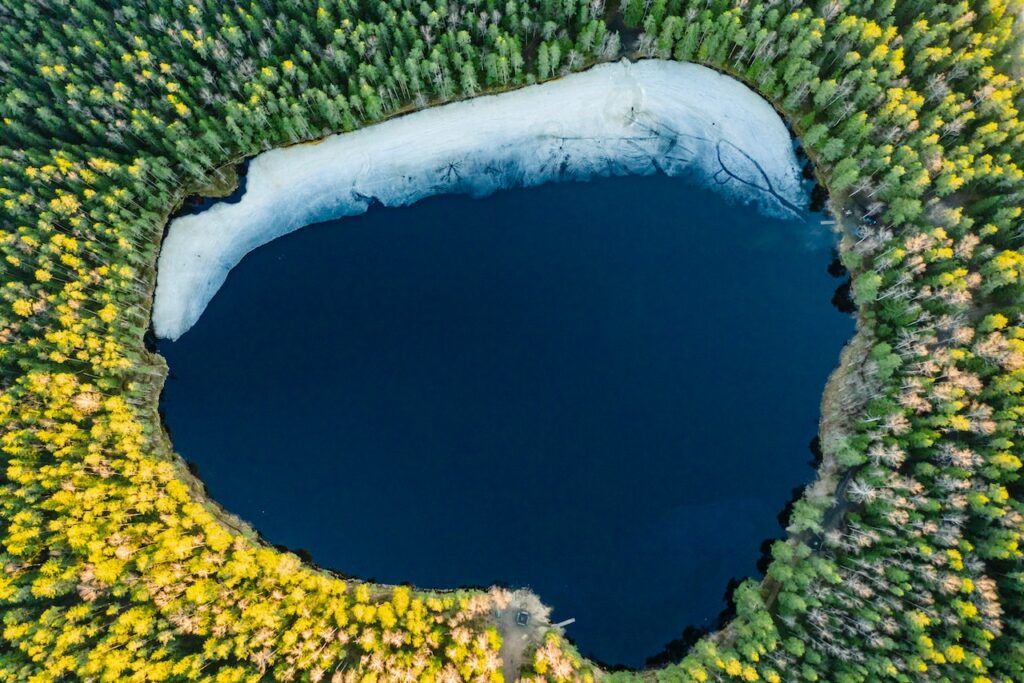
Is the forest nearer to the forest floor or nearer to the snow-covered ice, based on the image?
the forest floor

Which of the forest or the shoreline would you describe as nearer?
the forest

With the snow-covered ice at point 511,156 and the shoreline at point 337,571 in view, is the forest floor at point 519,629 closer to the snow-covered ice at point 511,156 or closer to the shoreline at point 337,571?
the shoreline at point 337,571

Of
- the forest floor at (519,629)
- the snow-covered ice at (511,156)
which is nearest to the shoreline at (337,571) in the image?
the forest floor at (519,629)

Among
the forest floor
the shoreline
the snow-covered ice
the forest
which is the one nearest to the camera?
the forest

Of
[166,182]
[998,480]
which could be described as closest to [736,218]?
[998,480]

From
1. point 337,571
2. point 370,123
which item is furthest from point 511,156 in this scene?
point 337,571

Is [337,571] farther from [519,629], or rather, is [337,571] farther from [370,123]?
[370,123]

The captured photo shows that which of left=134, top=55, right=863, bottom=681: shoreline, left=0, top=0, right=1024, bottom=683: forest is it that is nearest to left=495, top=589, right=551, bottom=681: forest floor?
left=134, top=55, right=863, bottom=681: shoreline

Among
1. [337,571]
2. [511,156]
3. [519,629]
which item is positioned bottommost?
[519,629]
